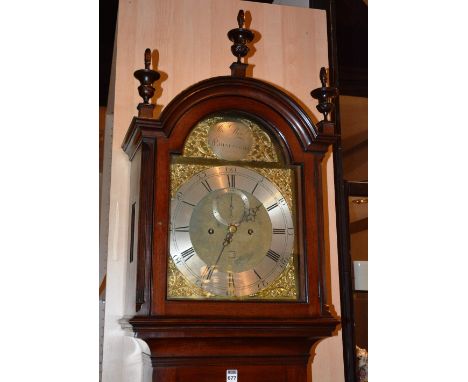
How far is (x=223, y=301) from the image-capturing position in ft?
5.60

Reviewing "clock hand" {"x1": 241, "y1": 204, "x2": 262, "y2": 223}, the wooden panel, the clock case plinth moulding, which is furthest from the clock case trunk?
the wooden panel

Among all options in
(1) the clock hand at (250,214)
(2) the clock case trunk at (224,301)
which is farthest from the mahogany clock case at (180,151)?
(1) the clock hand at (250,214)

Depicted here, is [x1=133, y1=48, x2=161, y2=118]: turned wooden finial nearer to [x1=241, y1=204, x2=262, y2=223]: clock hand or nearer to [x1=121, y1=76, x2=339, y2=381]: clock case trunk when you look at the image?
[x1=121, y1=76, x2=339, y2=381]: clock case trunk

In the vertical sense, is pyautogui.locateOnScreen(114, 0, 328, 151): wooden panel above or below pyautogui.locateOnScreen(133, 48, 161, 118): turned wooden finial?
above

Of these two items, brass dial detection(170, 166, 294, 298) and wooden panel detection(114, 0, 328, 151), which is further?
wooden panel detection(114, 0, 328, 151)

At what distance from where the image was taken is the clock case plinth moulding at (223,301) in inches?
65.4

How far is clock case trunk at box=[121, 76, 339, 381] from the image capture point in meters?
1.66

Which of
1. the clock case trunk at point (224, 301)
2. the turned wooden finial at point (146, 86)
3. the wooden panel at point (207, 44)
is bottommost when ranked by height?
the clock case trunk at point (224, 301)

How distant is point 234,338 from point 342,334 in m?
0.65

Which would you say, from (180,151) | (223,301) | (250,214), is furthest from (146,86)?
(223,301)

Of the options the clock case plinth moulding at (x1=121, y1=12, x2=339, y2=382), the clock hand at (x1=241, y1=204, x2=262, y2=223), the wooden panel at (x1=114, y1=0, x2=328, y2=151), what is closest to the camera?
the clock case plinth moulding at (x1=121, y1=12, x2=339, y2=382)

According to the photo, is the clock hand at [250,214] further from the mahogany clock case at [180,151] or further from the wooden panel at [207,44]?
the wooden panel at [207,44]
